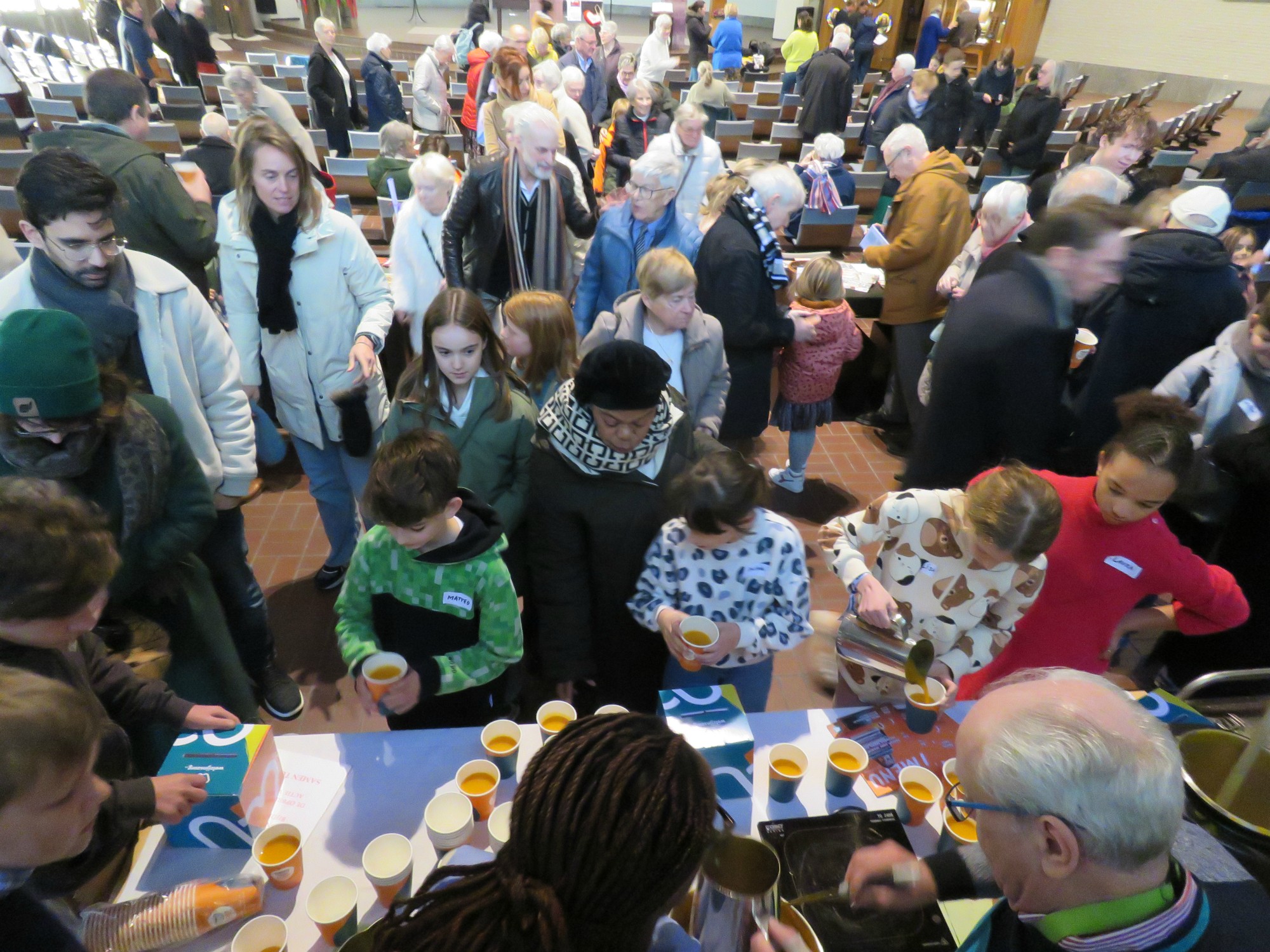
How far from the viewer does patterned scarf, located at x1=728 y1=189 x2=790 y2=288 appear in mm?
3492

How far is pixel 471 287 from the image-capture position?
13.1 ft

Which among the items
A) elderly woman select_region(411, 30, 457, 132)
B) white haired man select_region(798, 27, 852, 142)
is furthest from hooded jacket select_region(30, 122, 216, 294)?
white haired man select_region(798, 27, 852, 142)

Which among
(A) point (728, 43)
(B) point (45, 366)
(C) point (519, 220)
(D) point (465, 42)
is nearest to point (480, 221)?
(C) point (519, 220)

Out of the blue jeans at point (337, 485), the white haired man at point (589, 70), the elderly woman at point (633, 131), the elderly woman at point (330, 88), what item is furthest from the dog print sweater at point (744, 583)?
the white haired man at point (589, 70)

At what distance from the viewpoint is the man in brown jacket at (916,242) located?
4.34 metres

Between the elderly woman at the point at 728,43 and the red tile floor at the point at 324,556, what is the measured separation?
30.2 feet

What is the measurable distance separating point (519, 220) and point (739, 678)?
8.77ft

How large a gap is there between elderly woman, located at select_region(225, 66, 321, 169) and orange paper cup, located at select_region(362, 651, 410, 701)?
409cm

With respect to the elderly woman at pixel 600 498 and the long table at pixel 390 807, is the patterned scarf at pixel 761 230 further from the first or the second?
the long table at pixel 390 807

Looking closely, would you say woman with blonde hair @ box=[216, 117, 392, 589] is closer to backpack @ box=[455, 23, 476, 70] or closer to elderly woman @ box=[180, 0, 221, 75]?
backpack @ box=[455, 23, 476, 70]

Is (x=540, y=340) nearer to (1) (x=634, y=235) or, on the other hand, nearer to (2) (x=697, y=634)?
(1) (x=634, y=235)

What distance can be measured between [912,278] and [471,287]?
2648 mm

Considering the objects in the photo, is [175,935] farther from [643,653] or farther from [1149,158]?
[1149,158]

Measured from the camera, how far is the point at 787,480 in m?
4.54
